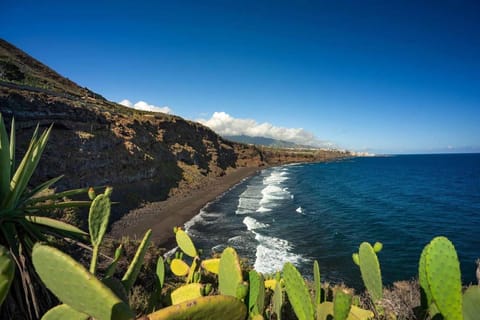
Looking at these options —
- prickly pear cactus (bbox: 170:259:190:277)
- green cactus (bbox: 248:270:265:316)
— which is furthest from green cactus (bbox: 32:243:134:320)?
prickly pear cactus (bbox: 170:259:190:277)

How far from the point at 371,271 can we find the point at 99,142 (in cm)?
3258

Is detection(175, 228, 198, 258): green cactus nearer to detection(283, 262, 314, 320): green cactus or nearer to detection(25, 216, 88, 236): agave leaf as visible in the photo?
detection(25, 216, 88, 236): agave leaf

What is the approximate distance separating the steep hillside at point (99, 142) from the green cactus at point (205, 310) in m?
26.1

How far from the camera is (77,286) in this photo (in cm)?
143

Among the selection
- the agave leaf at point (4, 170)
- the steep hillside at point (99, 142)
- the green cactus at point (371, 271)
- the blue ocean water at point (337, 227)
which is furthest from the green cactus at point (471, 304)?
the steep hillside at point (99, 142)

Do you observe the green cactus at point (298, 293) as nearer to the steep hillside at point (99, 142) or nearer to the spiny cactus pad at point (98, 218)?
the spiny cactus pad at point (98, 218)

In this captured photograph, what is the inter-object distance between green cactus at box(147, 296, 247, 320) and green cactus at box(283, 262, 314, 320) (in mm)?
956

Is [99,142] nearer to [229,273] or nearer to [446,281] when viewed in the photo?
[229,273]

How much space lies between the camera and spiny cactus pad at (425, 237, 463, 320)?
6.27 feet

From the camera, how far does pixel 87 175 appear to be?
27.1m

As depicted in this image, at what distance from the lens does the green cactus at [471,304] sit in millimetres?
1877

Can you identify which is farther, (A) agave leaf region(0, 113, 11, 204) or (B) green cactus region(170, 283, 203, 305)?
(A) agave leaf region(0, 113, 11, 204)

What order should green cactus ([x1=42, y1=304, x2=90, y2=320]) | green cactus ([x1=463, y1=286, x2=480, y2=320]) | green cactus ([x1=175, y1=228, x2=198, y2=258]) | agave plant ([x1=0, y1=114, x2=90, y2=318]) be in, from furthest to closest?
green cactus ([x1=175, y1=228, x2=198, y2=258]), agave plant ([x1=0, y1=114, x2=90, y2=318]), green cactus ([x1=463, y1=286, x2=480, y2=320]), green cactus ([x1=42, y1=304, x2=90, y2=320])

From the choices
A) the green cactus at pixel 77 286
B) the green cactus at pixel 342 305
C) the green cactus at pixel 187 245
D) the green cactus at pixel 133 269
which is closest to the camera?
the green cactus at pixel 77 286
